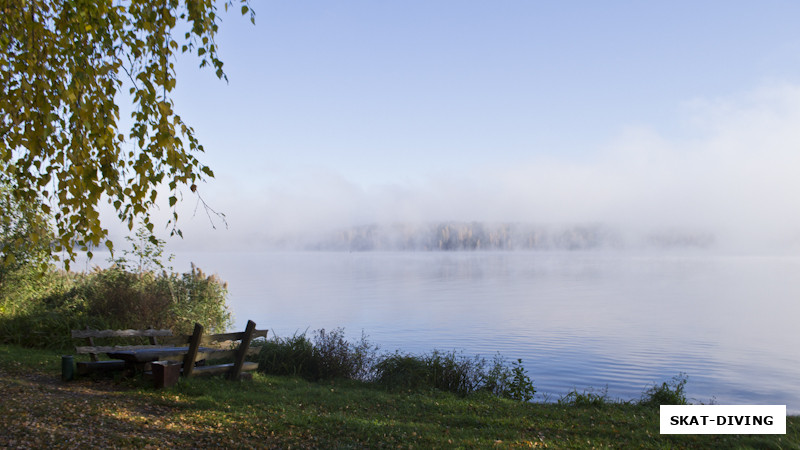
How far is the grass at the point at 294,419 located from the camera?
7.33 m

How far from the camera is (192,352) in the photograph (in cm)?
1066

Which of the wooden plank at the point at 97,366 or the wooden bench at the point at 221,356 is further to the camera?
the wooden bench at the point at 221,356

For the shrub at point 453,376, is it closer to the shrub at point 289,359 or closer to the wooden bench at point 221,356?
the shrub at point 289,359

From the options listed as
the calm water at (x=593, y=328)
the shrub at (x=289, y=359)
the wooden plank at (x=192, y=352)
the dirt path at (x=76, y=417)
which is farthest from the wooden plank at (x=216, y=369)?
the calm water at (x=593, y=328)

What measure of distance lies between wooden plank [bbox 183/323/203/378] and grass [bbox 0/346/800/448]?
0.31 metres

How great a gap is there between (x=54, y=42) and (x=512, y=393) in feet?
36.2

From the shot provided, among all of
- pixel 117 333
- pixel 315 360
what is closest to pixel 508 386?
pixel 315 360

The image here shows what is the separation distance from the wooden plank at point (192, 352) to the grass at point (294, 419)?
0.31 m

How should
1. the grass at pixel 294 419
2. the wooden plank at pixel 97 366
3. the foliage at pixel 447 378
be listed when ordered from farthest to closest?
the foliage at pixel 447 378
the wooden plank at pixel 97 366
the grass at pixel 294 419

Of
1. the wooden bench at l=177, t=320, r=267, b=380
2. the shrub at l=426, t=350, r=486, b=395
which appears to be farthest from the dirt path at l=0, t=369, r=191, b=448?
the shrub at l=426, t=350, r=486, b=395

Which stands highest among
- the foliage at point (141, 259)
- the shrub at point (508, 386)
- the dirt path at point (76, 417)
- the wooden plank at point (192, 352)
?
the foliage at point (141, 259)

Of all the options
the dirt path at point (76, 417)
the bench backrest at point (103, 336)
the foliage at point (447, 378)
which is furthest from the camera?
the foliage at point (447, 378)

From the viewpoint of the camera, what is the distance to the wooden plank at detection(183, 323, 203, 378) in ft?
34.3

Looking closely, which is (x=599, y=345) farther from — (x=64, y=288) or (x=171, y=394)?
(x=64, y=288)
